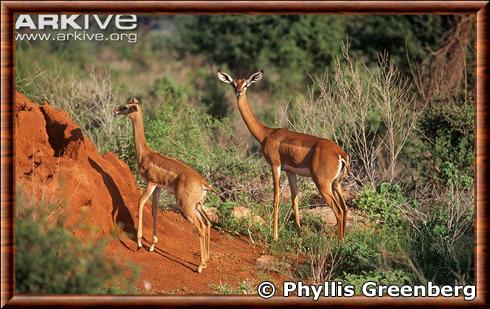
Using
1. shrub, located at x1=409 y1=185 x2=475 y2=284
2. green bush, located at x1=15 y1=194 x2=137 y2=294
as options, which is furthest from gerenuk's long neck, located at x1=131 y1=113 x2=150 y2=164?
shrub, located at x1=409 y1=185 x2=475 y2=284

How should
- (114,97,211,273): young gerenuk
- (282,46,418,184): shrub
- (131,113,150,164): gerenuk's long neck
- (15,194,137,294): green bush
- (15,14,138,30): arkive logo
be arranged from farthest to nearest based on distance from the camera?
(282,46,418,184): shrub < (15,14,138,30): arkive logo < (131,113,150,164): gerenuk's long neck < (114,97,211,273): young gerenuk < (15,194,137,294): green bush

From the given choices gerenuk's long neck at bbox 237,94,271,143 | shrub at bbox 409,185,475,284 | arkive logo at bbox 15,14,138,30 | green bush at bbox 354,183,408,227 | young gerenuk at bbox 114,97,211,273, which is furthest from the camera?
gerenuk's long neck at bbox 237,94,271,143

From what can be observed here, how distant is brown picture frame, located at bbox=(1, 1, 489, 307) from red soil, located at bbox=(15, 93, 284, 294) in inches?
Answer: 20.6

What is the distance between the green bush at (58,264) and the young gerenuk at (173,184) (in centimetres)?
120

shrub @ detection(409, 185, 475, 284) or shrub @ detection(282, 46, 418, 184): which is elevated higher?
shrub @ detection(282, 46, 418, 184)

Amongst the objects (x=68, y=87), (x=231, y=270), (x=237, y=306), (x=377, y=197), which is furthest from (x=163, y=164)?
(x=68, y=87)

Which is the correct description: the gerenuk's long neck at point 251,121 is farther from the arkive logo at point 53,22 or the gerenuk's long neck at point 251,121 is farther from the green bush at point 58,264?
the green bush at point 58,264

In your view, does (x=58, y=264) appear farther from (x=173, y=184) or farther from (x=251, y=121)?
(x=251, y=121)

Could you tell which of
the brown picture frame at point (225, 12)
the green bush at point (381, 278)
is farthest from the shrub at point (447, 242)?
the brown picture frame at point (225, 12)

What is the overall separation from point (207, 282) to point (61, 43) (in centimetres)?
1578

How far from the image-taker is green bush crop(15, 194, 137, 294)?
9.64m

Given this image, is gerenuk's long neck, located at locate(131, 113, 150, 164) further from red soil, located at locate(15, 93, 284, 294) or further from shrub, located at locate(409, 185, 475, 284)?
shrub, located at locate(409, 185, 475, 284)

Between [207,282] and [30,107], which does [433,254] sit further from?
[30,107]

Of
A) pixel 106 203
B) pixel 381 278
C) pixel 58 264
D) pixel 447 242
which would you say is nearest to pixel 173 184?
pixel 106 203
